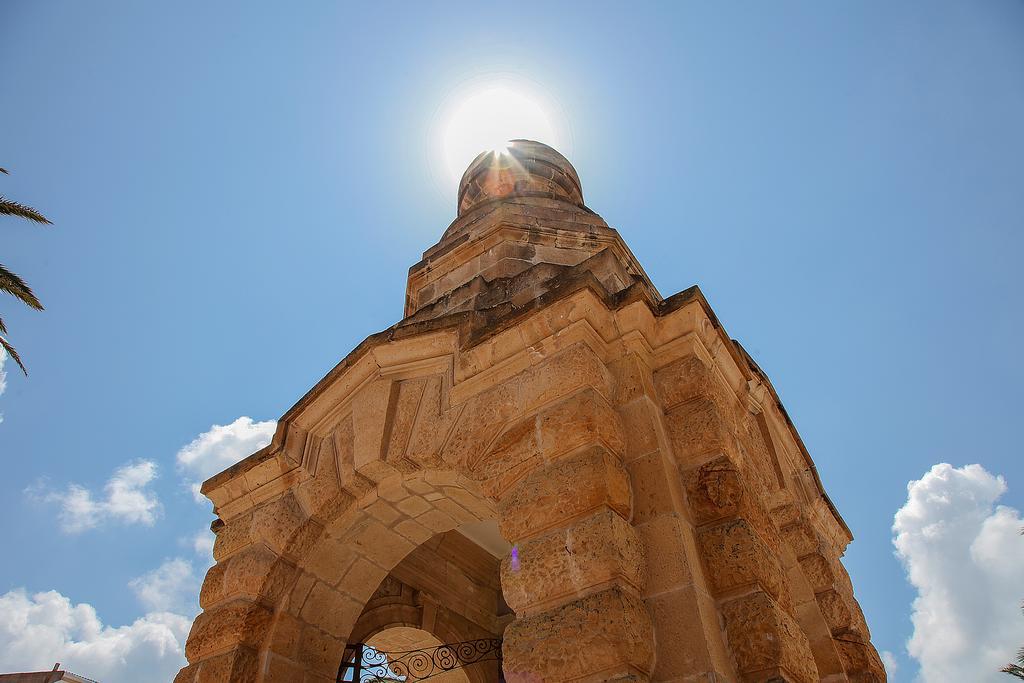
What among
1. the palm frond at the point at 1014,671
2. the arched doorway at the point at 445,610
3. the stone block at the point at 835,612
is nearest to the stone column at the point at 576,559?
the stone block at the point at 835,612

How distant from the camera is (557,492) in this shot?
9.75ft

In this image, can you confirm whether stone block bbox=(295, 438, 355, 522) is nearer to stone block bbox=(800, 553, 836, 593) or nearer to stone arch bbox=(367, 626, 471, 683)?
stone arch bbox=(367, 626, 471, 683)

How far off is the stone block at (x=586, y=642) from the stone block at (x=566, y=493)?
0.37 metres

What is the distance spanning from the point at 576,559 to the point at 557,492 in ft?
1.06

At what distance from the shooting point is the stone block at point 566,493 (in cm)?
288

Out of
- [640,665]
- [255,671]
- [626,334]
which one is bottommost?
[640,665]

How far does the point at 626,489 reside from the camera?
9.86 feet

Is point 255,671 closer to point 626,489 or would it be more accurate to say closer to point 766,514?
point 626,489

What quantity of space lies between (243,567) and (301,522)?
1.33 ft

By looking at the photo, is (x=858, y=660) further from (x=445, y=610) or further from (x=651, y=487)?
(x=445, y=610)

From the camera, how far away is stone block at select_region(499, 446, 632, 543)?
2885 millimetres

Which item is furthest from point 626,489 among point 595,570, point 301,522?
point 301,522

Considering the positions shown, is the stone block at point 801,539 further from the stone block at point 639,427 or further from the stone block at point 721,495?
the stone block at point 639,427

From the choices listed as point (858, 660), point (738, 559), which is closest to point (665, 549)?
point (738, 559)
